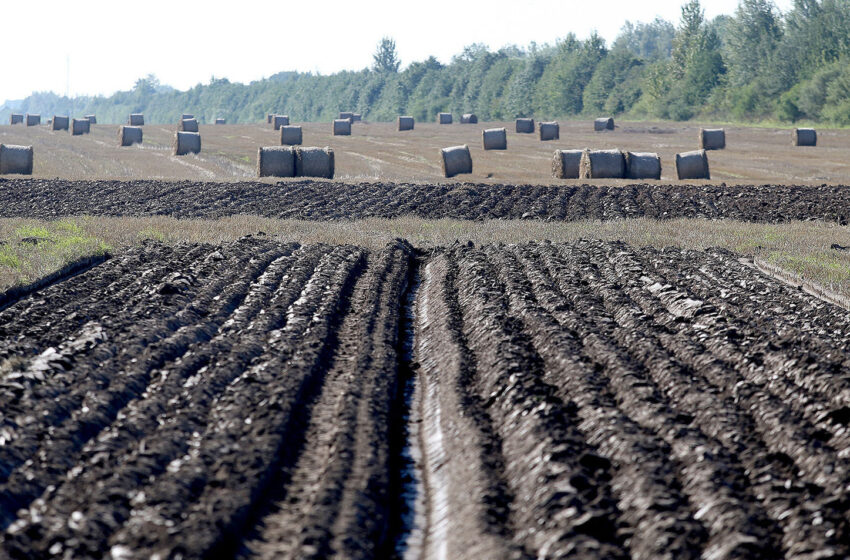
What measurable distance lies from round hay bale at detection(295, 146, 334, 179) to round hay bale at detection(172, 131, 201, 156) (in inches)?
466

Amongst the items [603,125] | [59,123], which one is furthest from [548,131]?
[59,123]

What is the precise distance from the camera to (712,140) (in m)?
40.0

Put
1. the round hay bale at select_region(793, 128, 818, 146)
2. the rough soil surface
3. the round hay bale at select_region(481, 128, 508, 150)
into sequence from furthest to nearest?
the round hay bale at select_region(793, 128, 818, 146), the round hay bale at select_region(481, 128, 508, 150), the rough soil surface

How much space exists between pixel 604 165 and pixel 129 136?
84.9 feet

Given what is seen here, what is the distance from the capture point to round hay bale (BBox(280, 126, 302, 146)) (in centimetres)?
4034

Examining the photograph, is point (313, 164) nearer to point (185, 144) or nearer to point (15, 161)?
point (15, 161)

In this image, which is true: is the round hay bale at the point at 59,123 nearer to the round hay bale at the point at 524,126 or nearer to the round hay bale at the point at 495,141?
the round hay bale at the point at 524,126

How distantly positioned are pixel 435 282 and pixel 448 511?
683 centimetres

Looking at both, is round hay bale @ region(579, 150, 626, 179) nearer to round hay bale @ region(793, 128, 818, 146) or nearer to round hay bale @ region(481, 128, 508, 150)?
round hay bale @ region(481, 128, 508, 150)

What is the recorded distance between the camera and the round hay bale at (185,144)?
3638 centimetres

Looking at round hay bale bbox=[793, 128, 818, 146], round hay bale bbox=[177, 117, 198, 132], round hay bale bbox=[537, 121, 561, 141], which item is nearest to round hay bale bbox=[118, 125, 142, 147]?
round hay bale bbox=[177, 117, 198, 132]

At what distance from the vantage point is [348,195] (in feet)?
70.8

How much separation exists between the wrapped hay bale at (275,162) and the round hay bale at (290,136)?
14.7 m

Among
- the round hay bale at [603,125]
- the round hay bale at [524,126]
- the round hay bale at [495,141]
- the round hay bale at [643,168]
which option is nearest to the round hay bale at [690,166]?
the round hay bale at [643,168]
